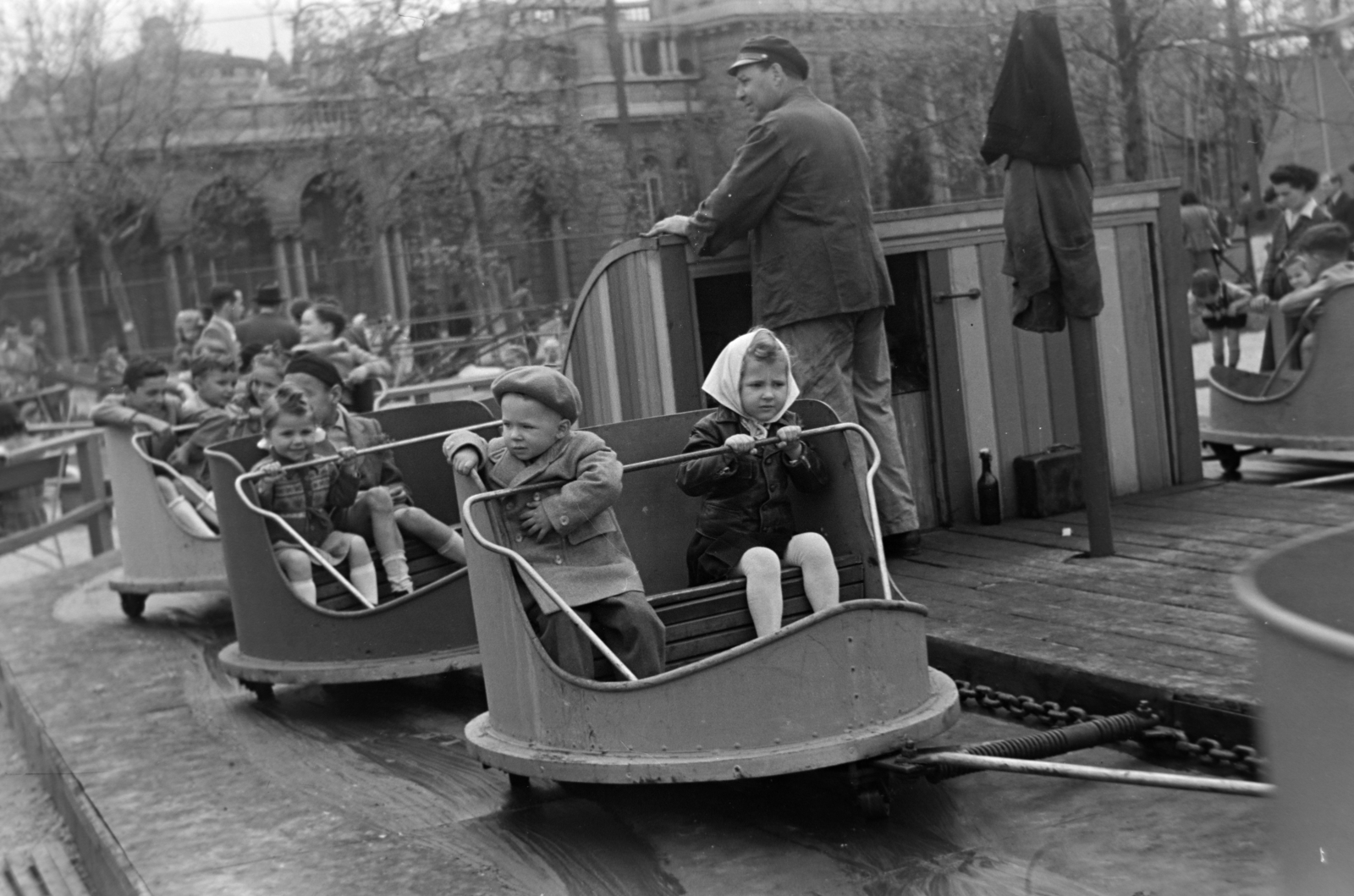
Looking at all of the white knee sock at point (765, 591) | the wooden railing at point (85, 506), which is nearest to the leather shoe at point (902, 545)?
the white knee sock at point (765, 591)

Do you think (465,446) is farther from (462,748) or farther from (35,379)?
(35,379)

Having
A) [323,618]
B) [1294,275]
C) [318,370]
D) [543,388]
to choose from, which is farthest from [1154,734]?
[1294,275]

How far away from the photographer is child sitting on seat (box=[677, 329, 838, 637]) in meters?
5.81

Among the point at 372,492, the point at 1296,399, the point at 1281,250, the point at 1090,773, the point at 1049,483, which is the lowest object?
the point at 1090,773

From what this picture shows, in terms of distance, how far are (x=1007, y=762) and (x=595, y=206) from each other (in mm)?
6837

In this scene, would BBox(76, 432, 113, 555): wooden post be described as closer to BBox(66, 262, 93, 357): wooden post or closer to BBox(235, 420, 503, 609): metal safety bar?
BBox(235, 420, 503, 609): metal safety bar

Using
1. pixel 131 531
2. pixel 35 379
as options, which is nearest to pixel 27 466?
pixel 131 531

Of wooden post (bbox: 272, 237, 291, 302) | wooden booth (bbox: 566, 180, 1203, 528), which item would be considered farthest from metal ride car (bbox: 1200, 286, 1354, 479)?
wooden post (bbox: 272, 237, 291, 302)

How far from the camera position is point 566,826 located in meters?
5.49

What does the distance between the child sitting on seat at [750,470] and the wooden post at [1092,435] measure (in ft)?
6.86

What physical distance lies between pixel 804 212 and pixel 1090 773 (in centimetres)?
360

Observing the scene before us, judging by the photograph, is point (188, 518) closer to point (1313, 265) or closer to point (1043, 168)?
point (1043, 168)

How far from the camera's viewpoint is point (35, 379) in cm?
3366

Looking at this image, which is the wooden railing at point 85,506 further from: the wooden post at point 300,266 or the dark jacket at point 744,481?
the wooden post at point 300,266
